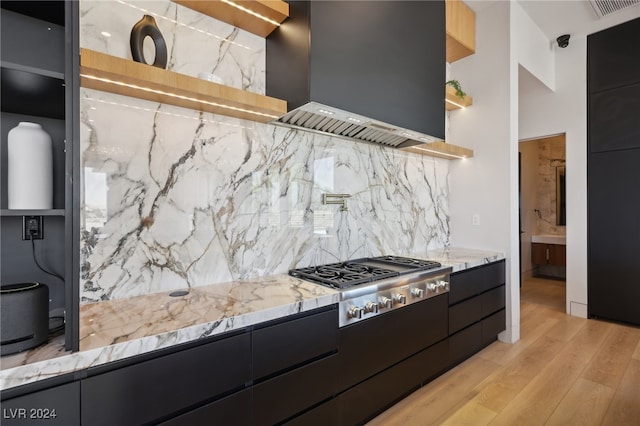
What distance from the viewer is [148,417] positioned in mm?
1063

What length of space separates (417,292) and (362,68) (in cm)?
144

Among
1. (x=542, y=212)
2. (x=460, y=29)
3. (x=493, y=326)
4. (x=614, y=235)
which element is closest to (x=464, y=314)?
(x=493, y=326)

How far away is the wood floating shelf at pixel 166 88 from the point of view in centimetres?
127

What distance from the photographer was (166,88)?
56.2 inches

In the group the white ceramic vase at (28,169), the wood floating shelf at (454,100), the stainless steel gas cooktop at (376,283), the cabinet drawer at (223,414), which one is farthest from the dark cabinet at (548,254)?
the white ceramic vase at (28,169)

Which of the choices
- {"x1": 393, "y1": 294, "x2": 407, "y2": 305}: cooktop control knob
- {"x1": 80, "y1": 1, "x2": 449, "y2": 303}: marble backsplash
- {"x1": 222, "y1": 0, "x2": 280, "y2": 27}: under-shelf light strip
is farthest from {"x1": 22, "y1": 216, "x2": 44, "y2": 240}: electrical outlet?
{"x1": 393, "y1": 294, "x2": 407, "y2": 305}: cooktop control knob

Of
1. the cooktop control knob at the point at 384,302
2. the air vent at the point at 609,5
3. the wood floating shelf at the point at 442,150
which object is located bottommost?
the cooktop control knob at the point at 384,302

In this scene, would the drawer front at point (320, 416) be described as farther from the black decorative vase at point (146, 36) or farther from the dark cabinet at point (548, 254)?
the dark cabinet at point (548, 254)

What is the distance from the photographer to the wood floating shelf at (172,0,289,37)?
Result: 1.70 meters

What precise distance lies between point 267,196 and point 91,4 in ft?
4.11

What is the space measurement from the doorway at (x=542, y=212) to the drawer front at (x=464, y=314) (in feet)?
11.3

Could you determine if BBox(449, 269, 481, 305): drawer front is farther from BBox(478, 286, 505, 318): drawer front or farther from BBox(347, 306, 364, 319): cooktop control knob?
BBox(347, 306, 364, 319): cooktop control knob

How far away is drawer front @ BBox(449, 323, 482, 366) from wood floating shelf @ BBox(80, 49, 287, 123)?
2.10m

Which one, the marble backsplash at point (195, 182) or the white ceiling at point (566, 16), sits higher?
the white ceiling at point (566, 16)
